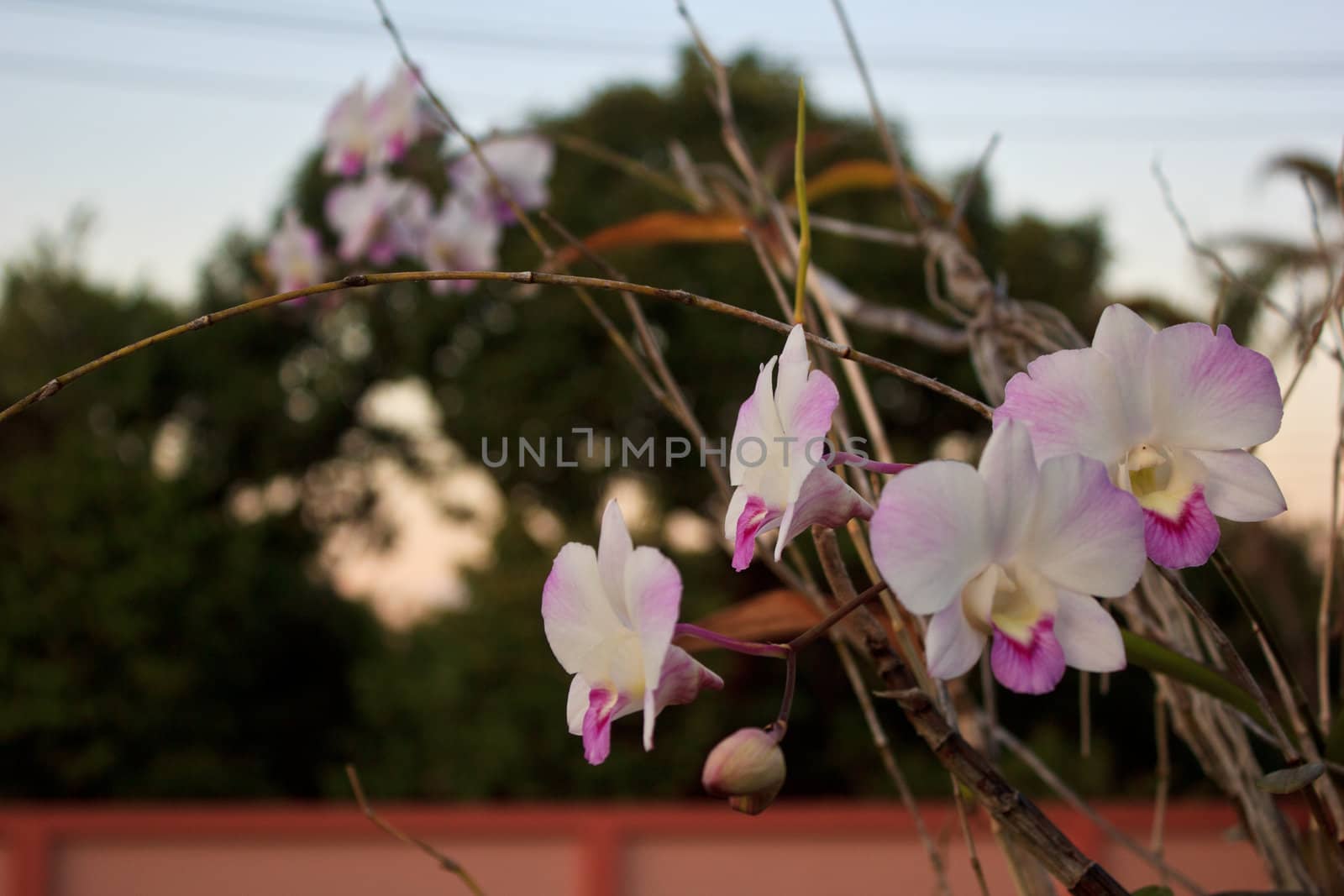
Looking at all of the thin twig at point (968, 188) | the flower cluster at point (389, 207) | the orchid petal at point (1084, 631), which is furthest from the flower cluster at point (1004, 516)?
the flower cluster at point (389, 207)

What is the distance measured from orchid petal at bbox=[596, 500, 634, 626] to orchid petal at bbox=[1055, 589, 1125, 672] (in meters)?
0.10

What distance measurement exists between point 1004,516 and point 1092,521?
2cm

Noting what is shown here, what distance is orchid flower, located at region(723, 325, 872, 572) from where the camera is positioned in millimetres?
243

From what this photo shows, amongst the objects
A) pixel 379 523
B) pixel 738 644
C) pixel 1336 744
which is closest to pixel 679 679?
pixel 738 644

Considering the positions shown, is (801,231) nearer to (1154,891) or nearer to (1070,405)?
(1070,405)

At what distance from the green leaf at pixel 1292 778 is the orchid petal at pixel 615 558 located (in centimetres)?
17

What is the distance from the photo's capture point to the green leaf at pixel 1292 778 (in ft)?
0.90

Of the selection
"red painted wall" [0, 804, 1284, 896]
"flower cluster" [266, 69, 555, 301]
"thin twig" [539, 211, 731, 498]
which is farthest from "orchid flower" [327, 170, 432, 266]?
"red painted wall" [0, 804, 1284, 896]

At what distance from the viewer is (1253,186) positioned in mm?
4621

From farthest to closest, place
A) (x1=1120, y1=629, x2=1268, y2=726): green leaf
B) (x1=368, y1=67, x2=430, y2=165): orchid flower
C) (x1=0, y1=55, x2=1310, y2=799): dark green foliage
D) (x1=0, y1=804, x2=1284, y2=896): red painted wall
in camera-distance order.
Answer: (x1=0, y1=55, x2=1310, y2=799): dark green foliage, (x1=0, y1=804, x2=1284, y2=896): red painted wall, (x1=368, y1=67, x2=430, y2=165): orchid flower, (x1=1120, y1=629, x2=1268, y2=726): green leaf

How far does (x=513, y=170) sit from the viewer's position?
104cm

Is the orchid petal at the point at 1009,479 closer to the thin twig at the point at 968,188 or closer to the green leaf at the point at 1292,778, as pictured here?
the green leaf at the point at 1292,778

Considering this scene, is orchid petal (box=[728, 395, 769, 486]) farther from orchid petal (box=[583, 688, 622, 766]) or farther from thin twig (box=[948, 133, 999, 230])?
thin twig (box=[948, 133, 999, 230])

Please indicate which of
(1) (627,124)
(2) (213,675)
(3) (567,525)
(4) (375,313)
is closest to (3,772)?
(2) (213,675)
